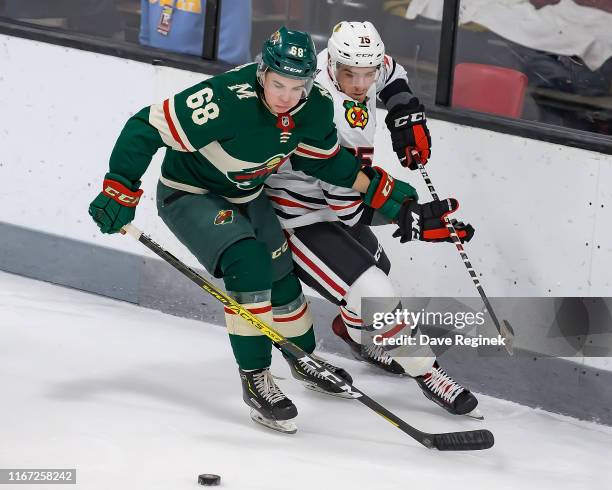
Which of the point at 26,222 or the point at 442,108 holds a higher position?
the point at 442,108

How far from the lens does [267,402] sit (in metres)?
3.60

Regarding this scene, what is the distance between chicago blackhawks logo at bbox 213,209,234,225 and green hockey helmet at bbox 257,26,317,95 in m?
0.41

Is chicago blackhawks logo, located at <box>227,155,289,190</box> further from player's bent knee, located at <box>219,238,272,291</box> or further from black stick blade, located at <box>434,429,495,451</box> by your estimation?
black stick blade, located at <box>434,429,495,451</box>

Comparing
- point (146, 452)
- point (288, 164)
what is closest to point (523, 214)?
point (288, 164)

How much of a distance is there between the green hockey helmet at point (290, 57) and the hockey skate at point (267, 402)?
854 mm

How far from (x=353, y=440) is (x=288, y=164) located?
82 cm

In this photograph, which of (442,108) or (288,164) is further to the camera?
(442,108)

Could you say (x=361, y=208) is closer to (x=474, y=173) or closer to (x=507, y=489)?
(x=474, y=173)

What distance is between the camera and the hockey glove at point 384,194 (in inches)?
146

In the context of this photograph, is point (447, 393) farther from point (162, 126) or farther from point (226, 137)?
point (162, 126)

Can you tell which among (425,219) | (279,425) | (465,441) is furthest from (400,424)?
(425,219)

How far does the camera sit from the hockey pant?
12.3 ft

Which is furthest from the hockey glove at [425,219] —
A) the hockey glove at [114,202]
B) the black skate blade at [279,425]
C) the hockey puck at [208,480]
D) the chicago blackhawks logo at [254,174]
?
the hockey puck at [208,480]

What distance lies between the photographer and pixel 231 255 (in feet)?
11.5
